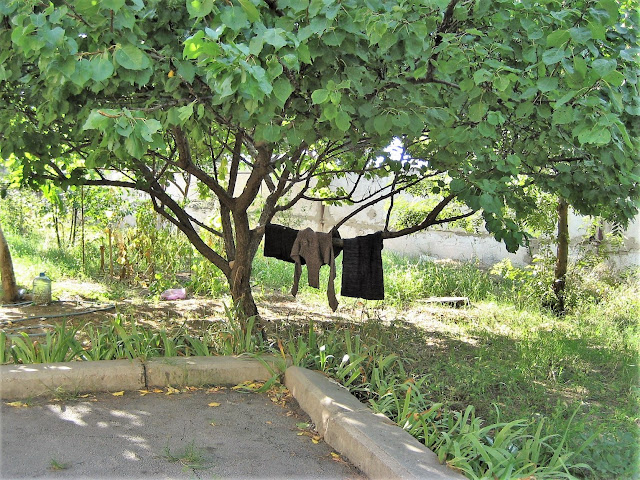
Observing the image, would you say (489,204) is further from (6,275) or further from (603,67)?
(6,275)

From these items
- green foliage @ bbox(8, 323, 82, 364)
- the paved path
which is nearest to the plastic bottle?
green foliage @ bbox(8, 323, 82, 364)

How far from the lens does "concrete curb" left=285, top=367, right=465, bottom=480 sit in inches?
117

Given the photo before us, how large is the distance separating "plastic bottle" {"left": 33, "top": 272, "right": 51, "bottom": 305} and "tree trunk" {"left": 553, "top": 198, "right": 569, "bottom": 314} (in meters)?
6.66

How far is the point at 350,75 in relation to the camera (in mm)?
3123

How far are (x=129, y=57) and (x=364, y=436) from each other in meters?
2.25

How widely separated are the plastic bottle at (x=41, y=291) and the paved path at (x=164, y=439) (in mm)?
3842

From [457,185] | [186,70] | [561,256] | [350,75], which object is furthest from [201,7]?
[561,256]

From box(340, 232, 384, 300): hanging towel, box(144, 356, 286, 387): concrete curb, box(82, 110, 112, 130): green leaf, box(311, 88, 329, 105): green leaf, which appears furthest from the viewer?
box(340, 232, 384, 300): hanging towel

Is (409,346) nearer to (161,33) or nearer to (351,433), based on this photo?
(351,433)

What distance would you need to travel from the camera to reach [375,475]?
10.2ft

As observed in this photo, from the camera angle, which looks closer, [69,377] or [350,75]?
[350,75]

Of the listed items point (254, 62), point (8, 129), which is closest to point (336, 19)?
point (254, 62)

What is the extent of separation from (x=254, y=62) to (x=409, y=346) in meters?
4.00

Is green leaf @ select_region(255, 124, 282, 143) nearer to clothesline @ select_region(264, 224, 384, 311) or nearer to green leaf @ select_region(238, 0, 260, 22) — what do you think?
green leaf @ select_region(238, 0, 260, 22)
